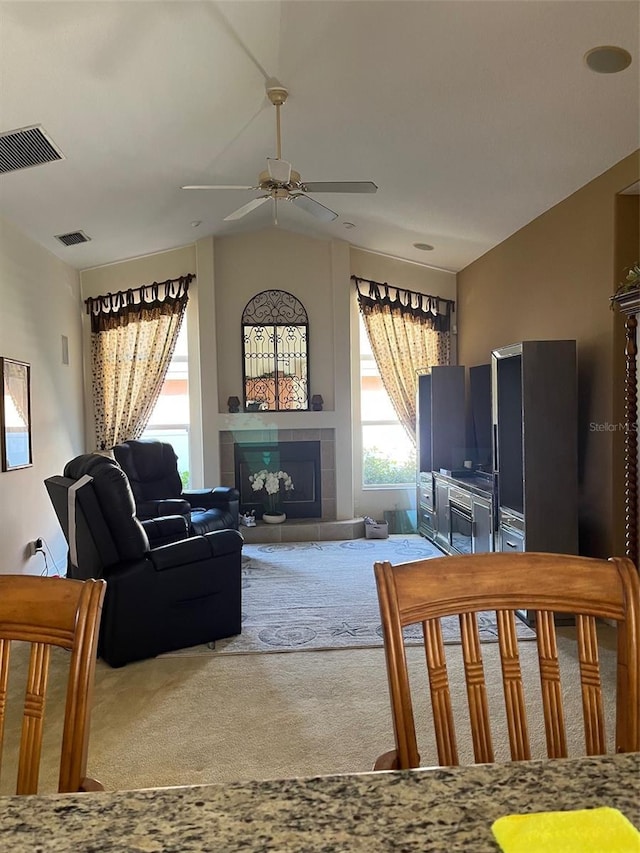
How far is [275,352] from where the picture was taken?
6.79 m

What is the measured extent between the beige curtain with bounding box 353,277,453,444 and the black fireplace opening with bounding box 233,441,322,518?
1.07 m

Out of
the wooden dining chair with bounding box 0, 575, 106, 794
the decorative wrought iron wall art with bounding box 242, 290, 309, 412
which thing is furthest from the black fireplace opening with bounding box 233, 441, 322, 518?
the wooden dining chair with bounding box 0, 575, 106, 794

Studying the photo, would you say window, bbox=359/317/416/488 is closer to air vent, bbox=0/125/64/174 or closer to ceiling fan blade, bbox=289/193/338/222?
ceiling fan blade, bbox=289/193/338/222

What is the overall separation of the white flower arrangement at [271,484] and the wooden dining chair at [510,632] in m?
5.46

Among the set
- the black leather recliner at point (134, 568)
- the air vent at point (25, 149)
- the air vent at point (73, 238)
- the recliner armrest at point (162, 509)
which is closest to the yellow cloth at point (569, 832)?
the black leather recliner at point (134, 568)

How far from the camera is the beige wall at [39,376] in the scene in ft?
14.9

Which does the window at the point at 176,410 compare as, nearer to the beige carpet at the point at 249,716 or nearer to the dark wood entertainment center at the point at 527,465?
the dark wood entertainment center at the point at 527,465

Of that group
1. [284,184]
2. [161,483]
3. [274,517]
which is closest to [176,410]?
[161,483]

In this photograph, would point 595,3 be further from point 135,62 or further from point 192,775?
point 192,775

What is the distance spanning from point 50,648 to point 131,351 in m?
5.90

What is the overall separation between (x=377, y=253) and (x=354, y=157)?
252 centimetres

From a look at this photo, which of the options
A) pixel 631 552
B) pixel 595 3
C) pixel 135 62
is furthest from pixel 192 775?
pixel 595 3

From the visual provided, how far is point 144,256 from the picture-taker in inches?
263

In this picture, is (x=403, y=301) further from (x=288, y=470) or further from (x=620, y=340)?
(x=620, y=340)
